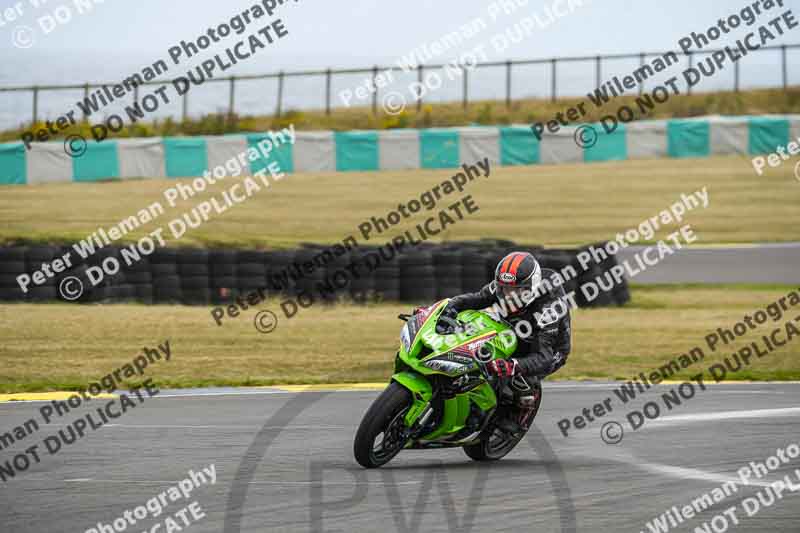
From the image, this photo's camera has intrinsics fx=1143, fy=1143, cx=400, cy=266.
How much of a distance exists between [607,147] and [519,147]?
256 centimetres

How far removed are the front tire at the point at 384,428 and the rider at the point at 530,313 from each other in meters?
0.76

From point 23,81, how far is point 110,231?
13.7 meters

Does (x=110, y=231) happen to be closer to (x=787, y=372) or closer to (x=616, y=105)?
(x=787, y=372)

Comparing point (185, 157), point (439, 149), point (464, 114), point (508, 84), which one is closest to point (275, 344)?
point (185, 157)

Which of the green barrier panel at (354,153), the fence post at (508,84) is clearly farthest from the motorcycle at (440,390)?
the fence post at (508,84)

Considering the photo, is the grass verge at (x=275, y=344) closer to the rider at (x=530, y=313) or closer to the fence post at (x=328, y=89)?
the rider at (x=530, y=313)

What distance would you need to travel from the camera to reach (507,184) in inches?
1281

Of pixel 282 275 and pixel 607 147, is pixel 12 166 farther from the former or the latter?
pixel 607 147

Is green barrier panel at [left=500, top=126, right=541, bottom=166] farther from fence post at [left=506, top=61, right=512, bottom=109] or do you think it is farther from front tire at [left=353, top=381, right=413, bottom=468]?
front tire at [left=353, top=381, right=413, bottom=468]

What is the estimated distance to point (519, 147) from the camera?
3281 cm

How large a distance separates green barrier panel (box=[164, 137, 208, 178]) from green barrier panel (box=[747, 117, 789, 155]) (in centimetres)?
1573

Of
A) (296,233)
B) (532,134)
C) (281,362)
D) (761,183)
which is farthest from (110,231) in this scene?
(761,183)

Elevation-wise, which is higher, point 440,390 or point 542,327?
point 542,327

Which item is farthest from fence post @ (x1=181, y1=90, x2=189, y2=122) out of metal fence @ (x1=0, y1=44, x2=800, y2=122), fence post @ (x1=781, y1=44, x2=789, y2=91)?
fence post @ (x1=781, y1=44, x2=789, y2=91)
